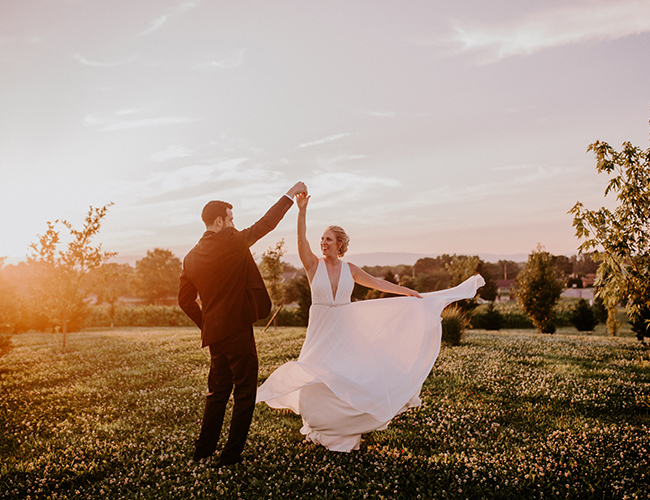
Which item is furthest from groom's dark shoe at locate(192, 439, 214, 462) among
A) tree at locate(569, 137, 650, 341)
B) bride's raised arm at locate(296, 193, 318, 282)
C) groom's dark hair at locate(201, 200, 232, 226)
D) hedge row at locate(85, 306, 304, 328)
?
hedge row at locate(85, 306, 304, 328)

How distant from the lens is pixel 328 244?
6.80 meters

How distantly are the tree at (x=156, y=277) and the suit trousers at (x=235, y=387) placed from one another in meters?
87.4

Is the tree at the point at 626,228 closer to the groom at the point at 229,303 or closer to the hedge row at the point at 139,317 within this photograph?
the groom at the point at 229,303

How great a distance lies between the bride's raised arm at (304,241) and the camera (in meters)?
6.32

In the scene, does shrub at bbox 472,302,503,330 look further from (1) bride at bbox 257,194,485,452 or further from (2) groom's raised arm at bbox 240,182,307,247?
(2) groom's raised arm at bbox 240,182,307,247

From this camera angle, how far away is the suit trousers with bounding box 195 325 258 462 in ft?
18.1

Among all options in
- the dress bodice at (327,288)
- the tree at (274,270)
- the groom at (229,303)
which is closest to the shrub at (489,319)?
the tree at (274,270)

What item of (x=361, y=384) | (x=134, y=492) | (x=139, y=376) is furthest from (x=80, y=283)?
(x=361, y=384)

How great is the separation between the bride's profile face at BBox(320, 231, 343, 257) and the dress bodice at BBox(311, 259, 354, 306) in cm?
21

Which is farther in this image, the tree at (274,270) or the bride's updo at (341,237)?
the tree at (274,270)

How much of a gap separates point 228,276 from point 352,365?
2.36 m

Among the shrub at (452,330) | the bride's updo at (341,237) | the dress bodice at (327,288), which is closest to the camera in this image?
the dress bodice at (327,288)

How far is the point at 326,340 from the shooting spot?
6.46 meters

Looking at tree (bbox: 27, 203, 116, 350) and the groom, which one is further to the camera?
tree (bbox: 27, 203, 116, 350)
